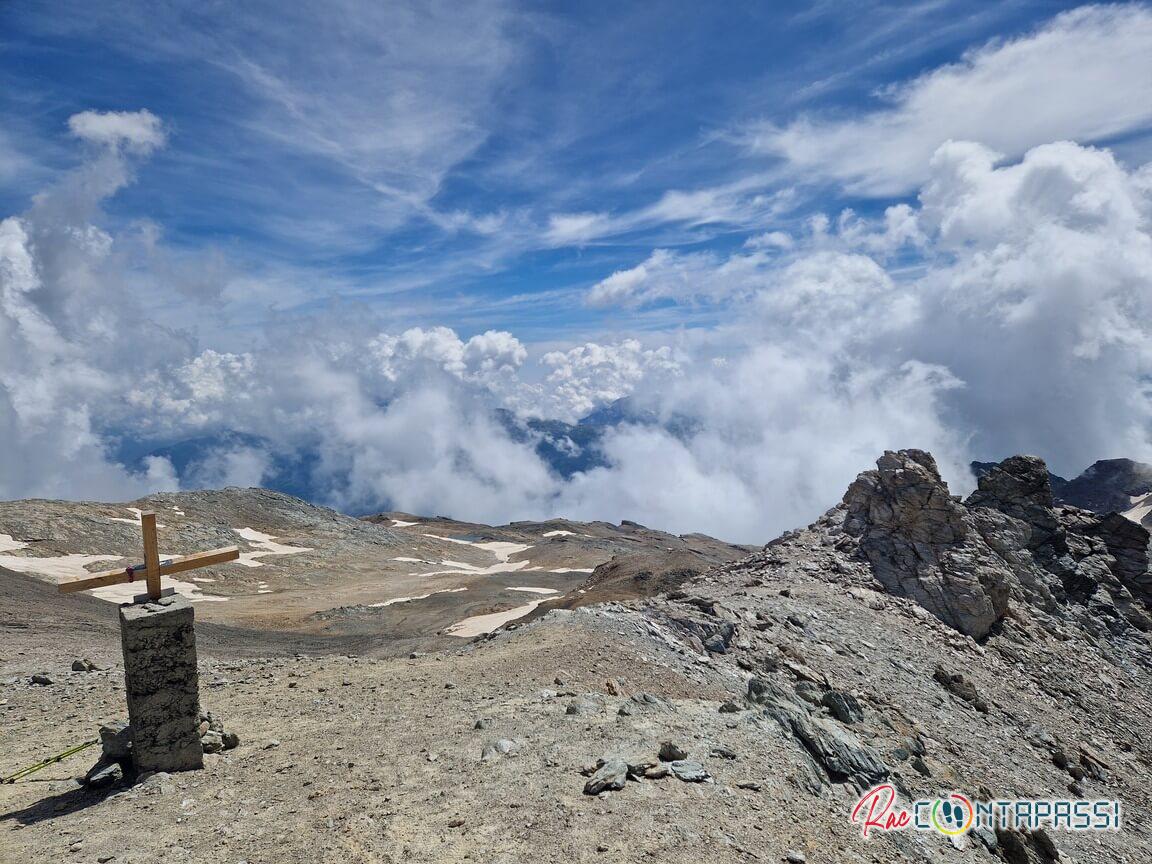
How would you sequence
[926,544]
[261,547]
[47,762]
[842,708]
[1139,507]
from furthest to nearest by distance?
[1139,507] < [261,547] < [926,544] < [842,708] < [47,762]

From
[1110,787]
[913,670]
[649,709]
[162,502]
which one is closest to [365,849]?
[649,709]

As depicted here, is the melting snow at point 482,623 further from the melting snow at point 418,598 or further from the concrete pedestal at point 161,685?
the concrete pedestal at point 161,685

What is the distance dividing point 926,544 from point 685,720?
2109 centimetres

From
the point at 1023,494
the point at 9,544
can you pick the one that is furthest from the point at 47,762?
the point at 9,544

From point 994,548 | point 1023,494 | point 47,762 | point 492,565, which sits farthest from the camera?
point 492,565

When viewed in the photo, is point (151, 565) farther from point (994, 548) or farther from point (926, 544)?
point (994, 548)

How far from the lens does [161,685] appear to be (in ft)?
33.7

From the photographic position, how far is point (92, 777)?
33.4ft

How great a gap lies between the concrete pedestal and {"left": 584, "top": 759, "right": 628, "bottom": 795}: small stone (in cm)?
603

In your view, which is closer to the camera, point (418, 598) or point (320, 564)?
point (418, 598)

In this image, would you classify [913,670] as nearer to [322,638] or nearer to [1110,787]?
[1110,787]

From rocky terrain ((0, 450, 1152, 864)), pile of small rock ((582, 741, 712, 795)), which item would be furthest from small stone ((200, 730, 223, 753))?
pile of small rock ((582, 741, 712, 795))

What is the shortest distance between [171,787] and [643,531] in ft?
397

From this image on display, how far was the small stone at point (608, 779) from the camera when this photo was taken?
31.0 ft
